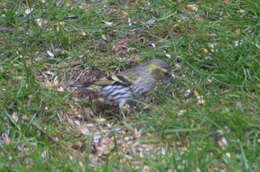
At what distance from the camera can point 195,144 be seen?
410cm

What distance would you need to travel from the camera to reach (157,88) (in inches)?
191

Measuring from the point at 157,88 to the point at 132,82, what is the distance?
21 cm

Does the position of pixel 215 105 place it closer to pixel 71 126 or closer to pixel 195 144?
pixel 195 144

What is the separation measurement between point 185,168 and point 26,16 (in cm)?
256

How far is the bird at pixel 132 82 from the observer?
15.5 feet

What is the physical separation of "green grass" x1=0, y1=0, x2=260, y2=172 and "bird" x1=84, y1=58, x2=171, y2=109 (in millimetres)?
114

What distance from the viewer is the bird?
4.71 meters

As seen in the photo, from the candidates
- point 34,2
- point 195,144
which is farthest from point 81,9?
point 195,144

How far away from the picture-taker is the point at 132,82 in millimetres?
4840

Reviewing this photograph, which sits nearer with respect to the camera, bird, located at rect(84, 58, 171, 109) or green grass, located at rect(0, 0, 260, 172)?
green grass, located at rect(0, 0, 260, 172)

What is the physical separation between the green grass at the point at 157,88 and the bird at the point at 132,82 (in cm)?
11

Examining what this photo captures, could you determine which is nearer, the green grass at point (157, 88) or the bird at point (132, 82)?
the green grass at point (157, 88)

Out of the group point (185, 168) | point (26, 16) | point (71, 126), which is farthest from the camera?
point (26, 16)

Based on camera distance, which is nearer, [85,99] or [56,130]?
[56,130]
